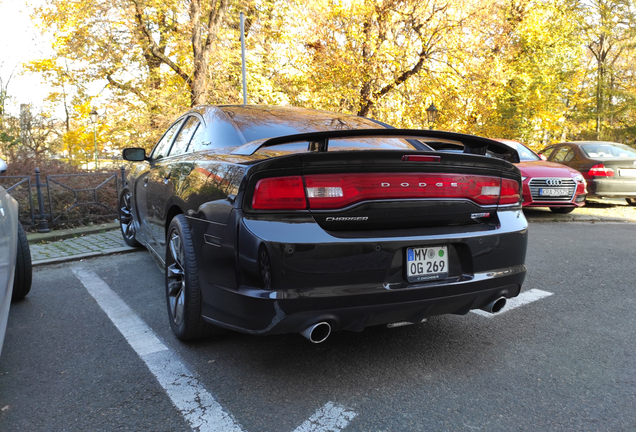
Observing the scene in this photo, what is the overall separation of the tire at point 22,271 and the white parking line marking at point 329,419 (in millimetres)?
2921

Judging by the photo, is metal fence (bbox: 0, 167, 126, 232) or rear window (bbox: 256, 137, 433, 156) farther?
metal fence (bbox: 0, 167, 126, 232)

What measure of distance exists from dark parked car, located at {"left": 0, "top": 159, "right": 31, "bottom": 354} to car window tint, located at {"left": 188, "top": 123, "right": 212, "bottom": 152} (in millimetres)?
1248

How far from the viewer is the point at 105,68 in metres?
17.1

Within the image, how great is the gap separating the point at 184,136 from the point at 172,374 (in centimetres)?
211

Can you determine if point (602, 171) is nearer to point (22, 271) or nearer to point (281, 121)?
point (281, 121)

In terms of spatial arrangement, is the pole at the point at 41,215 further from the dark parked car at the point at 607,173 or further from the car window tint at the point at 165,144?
the dark parked car at the point at 607,173

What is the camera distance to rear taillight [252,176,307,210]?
7.73ft

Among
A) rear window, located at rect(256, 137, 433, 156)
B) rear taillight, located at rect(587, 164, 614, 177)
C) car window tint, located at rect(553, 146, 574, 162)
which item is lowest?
rear taillight, located at rect(587, 164, 614, 177)

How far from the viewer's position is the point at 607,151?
11023 mm

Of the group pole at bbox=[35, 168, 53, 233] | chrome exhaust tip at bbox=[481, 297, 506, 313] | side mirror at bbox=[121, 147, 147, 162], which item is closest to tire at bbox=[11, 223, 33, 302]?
side mirror at bbox=[121, 147, 147, 162]

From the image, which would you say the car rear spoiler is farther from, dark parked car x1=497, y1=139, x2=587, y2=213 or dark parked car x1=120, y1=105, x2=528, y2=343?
dark parked car x1=497, y1=139, x2=587, y2=213

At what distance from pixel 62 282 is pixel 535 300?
171 inches

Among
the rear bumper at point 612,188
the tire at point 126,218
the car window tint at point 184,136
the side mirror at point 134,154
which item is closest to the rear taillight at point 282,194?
the car window tint at point 184,136

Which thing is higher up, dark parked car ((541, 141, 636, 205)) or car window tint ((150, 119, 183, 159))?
car window tint ((150, 119, 183, 159))
